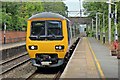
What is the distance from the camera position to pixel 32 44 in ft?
56.2

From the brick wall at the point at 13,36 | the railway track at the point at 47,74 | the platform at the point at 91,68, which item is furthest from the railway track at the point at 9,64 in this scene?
the brick wall at the point at 13,36

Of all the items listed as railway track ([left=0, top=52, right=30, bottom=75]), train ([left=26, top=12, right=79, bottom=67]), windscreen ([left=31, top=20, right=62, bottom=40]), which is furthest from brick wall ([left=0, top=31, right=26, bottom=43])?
train ([left=26, top=12, right=79, bottom=67])

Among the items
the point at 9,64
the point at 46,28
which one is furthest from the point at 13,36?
the point at 46,28

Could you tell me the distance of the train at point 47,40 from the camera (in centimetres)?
1692

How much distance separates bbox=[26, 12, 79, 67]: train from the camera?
16.9 m

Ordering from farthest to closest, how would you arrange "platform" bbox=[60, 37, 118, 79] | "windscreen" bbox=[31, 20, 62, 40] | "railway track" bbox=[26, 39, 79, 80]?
"windscreen" bbox=[31, 20, 62, 40] → "railway track" bbox=[26, 39, 79, 80] → "platform" bbox=[60, 37, 118, 79]

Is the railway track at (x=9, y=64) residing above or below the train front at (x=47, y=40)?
below

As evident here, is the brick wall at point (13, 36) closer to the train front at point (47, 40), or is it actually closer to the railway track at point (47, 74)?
the railway track at point (47, 74)

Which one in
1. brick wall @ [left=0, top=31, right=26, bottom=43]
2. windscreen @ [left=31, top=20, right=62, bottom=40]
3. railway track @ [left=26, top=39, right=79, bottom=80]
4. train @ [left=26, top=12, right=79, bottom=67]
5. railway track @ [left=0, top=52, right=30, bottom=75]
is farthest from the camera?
brick wall @ [left=0, top=31, right=26, bottom=43]

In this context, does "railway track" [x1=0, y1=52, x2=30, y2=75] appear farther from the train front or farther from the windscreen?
the windscreen

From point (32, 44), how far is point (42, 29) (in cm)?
99

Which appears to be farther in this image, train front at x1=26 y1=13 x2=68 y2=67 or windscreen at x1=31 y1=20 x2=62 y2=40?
windscreen at x1=31 y1=20 x2=62 y2=40

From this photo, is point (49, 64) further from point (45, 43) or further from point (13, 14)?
point (13, 14)

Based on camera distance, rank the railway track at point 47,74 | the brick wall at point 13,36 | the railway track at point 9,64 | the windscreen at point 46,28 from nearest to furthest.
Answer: the railway track at point 47,74, the windscreen at point 46,28, the railway track at point 9,64, the brick wall at point 13,36
